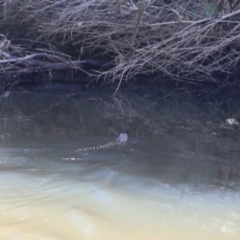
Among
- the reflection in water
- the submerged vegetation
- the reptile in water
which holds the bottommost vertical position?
the reptile in water

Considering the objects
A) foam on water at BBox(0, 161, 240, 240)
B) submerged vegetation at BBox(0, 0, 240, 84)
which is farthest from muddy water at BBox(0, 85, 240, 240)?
submerged vegetation at BBox(0, 0, 240, 84)

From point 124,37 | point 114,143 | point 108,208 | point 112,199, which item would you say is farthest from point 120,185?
point 124,37

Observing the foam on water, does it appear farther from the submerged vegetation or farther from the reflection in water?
the submerged vegetation

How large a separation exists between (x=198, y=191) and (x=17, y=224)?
176cm

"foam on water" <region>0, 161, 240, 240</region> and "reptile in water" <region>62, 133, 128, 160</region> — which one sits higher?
"foam on water" <region>0, 161, 240, 240</region>

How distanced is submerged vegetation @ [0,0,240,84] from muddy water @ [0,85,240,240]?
293 centimetres

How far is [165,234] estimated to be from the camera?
3.89 meters

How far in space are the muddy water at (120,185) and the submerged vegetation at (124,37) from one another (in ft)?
9.61

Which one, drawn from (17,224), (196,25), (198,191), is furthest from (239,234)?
(196,25)

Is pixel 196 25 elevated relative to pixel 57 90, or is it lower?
elevated

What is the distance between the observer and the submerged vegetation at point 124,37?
9.92 meters

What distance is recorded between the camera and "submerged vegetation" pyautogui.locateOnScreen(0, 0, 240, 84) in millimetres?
9922

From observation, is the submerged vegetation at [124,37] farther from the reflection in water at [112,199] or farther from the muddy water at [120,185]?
the reflection in water at [112,199]

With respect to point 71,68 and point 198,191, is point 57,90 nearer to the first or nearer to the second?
point 71,68
